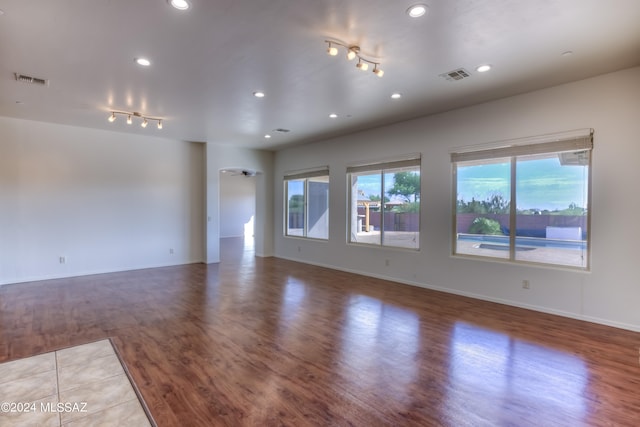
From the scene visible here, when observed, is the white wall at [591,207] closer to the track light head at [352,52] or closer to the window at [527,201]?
the window at [527,201]

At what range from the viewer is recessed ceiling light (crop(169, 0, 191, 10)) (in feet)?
7.97

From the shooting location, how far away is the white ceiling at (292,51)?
2572 mm

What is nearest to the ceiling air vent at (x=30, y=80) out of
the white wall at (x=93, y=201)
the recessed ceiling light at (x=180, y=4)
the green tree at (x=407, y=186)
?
the white wall at (x=93, y=201)

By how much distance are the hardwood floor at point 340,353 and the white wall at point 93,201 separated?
3.41 feet

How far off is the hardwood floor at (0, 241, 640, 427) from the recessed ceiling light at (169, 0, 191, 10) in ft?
9.69

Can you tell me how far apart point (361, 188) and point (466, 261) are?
2692 mm

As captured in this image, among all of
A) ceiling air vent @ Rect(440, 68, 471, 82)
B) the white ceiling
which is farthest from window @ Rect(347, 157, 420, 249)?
ceiling air vent @ Rect(440, 68, 471, 82)

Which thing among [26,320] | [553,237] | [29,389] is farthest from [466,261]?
[26,320]

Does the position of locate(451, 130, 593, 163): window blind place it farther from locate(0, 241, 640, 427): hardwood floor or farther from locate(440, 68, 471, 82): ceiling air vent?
locate(0, 241, 640, 427): hardwood floor

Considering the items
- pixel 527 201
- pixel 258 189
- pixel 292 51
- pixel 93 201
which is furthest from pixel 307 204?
pixel 292 51

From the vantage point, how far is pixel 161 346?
3230 mm

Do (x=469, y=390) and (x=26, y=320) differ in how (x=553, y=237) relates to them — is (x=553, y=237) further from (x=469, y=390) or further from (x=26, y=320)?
(x=26, y=320)

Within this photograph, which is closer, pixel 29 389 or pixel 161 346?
pixel 29 389

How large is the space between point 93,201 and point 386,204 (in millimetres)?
5995
